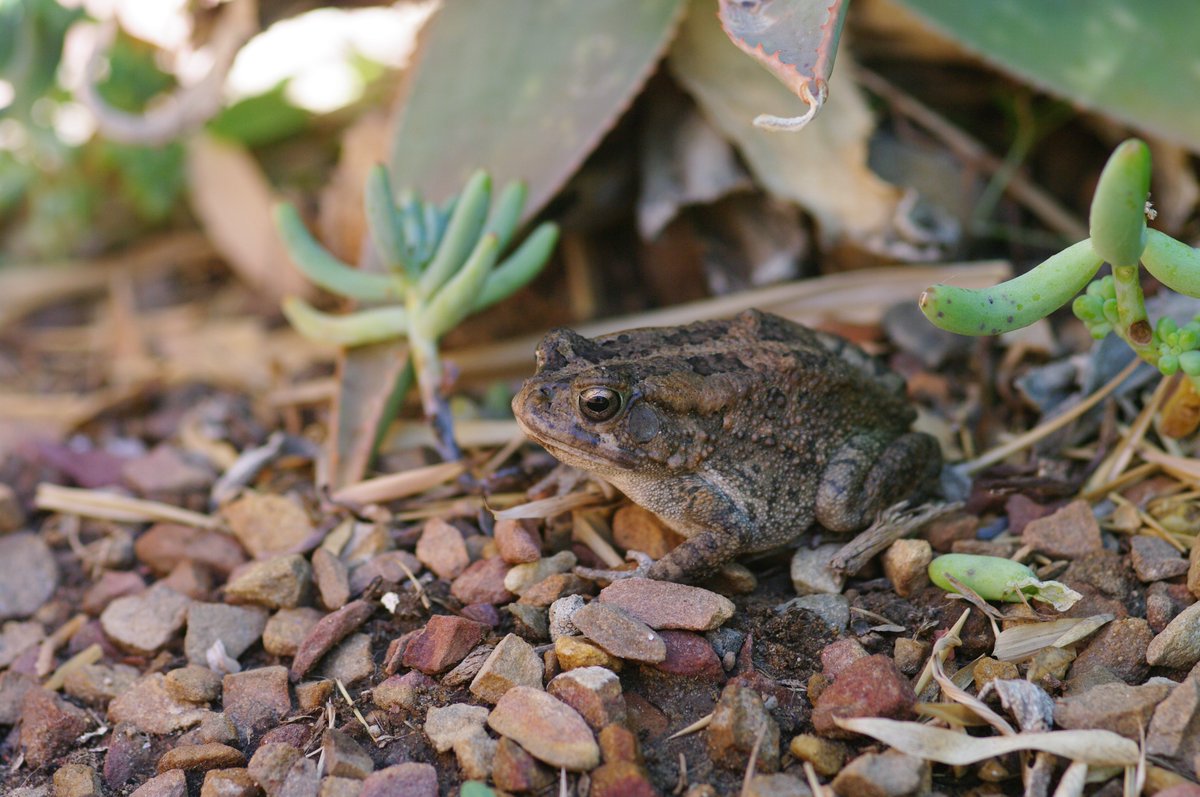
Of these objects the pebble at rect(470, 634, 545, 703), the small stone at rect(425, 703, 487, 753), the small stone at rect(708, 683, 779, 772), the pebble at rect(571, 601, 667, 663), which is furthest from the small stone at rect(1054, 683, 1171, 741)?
the small stone at rect(425, 703, 487, 753)

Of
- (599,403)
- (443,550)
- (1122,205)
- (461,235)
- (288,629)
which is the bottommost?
(288,629)

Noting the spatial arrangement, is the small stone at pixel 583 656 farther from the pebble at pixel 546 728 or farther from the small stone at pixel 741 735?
the small stone at pixel 741 735

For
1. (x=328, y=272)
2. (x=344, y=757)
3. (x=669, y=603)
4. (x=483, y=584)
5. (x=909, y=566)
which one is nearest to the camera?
(x=344, y=757)

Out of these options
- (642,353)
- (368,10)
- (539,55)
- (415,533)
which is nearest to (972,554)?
(642,353)

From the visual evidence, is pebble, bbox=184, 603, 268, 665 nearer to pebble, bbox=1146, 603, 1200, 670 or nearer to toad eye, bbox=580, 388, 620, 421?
toad eye, bbox=580, 388, 620, 421

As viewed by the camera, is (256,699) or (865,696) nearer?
(865,696)

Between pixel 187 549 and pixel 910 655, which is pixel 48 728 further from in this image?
pixel 910 655

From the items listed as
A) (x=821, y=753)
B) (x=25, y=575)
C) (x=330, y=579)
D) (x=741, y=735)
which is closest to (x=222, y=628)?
(x=330, y=579)

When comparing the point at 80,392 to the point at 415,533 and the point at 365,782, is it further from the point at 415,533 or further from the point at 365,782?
the point at 365,782
